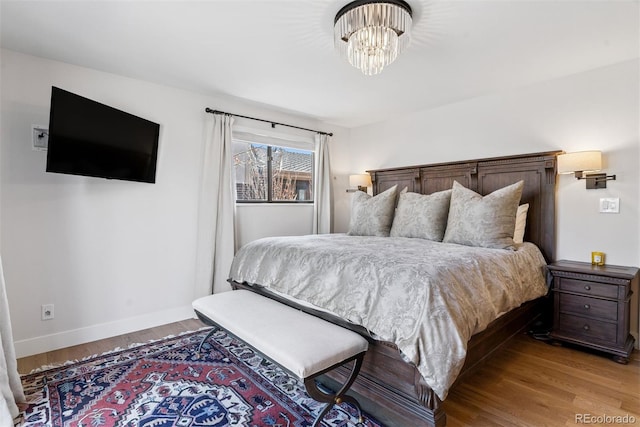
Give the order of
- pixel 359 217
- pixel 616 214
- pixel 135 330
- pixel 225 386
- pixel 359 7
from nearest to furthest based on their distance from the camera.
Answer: pixel 359 7
pixel 225 386
pixel 616 214
pixel 135 330
pixel 359 217

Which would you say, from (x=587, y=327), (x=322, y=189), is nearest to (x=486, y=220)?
(x=587, y=327)

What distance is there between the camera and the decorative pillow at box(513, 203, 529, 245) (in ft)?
9.65

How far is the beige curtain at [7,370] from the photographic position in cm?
171

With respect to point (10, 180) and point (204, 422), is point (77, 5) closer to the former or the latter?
point (10, 180)

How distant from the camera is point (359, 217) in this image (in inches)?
144

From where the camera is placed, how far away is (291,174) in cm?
441

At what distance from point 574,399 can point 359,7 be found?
2.63 m

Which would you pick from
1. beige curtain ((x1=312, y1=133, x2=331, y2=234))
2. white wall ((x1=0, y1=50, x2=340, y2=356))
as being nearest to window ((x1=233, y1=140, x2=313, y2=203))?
beige curtain ((x1=312, y1=133, x2=331, y2=234))

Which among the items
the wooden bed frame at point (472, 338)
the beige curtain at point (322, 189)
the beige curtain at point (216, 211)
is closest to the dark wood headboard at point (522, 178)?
the wooden bed frame at point (472, 338)

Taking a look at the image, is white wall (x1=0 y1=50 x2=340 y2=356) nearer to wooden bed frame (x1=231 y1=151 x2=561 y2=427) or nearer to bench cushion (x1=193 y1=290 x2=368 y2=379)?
wooden bed frame (x1=231 y1=151 x2=561 y2=427)

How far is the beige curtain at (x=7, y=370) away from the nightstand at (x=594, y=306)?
3.68 metres

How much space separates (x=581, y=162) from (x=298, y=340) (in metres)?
2.68

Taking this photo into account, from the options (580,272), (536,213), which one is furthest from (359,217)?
(580,272)

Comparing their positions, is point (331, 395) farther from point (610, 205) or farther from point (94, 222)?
point (610, 205)
